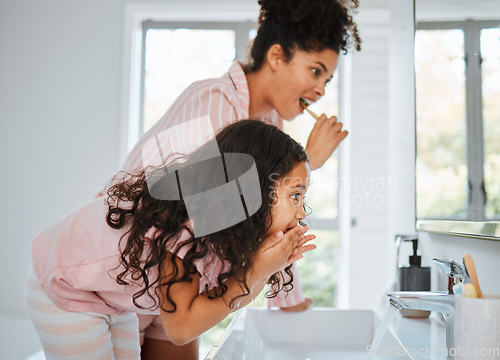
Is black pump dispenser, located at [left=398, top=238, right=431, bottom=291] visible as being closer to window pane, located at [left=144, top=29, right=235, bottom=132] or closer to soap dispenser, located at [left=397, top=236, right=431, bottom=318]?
soap dispenser, located at [left=397, top=236, right=431, bottom=318]

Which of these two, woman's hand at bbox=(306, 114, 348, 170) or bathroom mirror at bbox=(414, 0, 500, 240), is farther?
woman's hand at bbox=(306, 114, 348, 170)

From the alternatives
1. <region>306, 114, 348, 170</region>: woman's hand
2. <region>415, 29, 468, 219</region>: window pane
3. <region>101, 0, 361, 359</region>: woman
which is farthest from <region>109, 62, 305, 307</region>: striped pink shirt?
<region>415, 29, 468, 219</region>: window pane

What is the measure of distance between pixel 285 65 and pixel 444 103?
37 cm

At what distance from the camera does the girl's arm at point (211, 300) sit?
27.1 inches

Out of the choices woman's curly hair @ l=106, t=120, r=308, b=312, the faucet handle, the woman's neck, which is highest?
the woman's neck

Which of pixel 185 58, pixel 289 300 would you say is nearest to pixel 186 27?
pixel 185 58

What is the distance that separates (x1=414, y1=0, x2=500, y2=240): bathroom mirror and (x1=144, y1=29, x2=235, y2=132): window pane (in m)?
1.53

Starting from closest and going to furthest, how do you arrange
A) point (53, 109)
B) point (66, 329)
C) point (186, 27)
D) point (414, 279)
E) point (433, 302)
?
1. point (433, 302)
2. point (66, 329)
3. point (414, 279)
4. point (53, 109)
5. point (186, 27)

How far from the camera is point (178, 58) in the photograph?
277 centimetres

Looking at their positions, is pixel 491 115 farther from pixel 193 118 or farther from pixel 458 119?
pixel 193 118

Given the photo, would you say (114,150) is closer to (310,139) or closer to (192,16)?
(192,16)

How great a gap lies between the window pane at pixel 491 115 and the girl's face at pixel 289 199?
0.94ft

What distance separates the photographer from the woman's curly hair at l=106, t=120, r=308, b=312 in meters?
0.72

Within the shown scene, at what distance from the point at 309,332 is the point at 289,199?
50 centimetres
